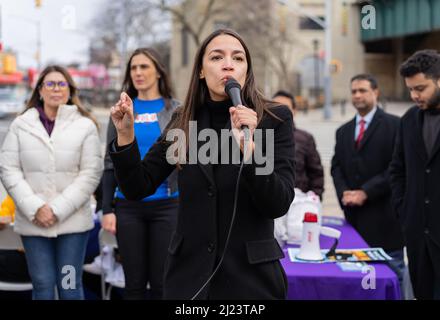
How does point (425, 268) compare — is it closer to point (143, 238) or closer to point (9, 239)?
point (143, 238)

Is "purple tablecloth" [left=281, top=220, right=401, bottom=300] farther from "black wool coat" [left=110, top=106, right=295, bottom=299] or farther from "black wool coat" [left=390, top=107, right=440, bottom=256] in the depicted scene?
"black wool coat" [left=110, top=106, right=295, bottom=299]

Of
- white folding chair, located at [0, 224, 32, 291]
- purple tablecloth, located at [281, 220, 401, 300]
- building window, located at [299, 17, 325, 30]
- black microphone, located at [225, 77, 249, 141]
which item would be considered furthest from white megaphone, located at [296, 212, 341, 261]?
building window, located at [299, 17, 325, 30]

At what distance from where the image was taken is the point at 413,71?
3.47 meters

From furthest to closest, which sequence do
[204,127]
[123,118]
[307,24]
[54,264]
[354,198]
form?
1. [307,24]
2. [354,198]
3. [54,264]
4. [204,127]
5. [123,118]

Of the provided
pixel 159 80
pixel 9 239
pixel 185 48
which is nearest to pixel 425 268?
pixel 159 80

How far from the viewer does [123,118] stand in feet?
6.37

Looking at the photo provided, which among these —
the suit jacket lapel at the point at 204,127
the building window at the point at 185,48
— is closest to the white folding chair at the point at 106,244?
the suit jacket lapel at the point at 204,127

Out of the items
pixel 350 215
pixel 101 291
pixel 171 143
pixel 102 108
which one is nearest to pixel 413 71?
pixel 350 215

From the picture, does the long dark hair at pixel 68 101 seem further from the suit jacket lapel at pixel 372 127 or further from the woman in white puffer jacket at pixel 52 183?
the suit jacket lapel at pixel 372 127

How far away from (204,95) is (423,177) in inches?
74.8

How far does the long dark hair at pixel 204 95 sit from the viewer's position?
2016 millimetres

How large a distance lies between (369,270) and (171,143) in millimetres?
1610

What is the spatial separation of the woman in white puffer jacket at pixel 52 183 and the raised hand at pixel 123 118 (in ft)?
5.76

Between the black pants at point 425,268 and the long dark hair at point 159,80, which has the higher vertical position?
the long dark hair at point 159,80
